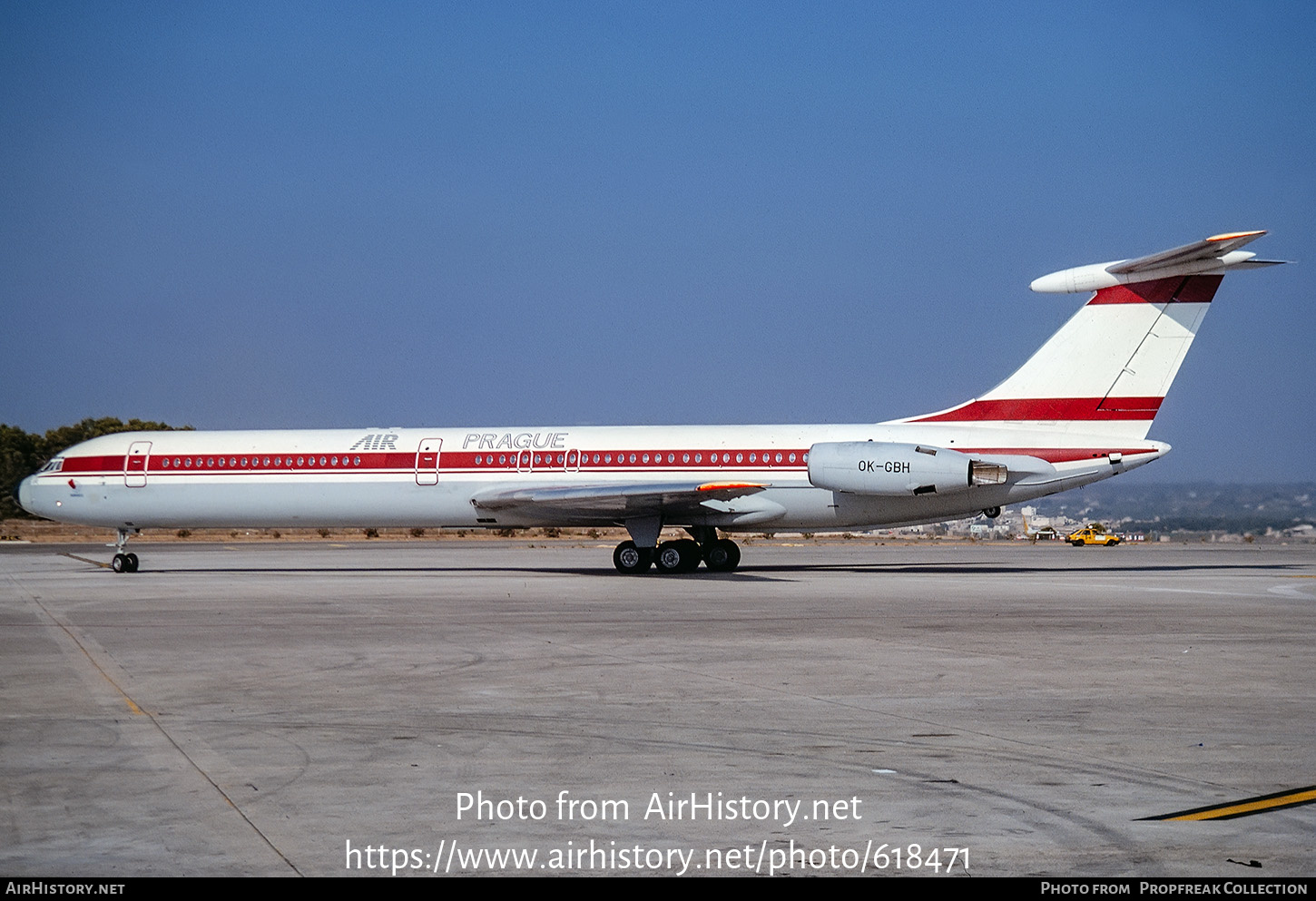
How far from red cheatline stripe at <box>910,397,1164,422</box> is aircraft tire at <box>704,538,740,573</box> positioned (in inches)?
205

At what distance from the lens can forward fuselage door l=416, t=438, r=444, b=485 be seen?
2872cm

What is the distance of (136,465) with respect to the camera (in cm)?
3033

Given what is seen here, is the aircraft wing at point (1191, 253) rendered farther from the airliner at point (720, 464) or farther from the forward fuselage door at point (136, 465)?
the forward fuselage door at point (136, 465)

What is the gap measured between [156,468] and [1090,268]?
872 inches

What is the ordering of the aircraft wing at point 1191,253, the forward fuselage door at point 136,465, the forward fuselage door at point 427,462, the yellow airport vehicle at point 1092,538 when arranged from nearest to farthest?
the aircraft wing at point 1191,253
the forward fuselage door at point 427,462
the forward fuselage door at point 136,465
the yellow airport vehicle at point 1092,538

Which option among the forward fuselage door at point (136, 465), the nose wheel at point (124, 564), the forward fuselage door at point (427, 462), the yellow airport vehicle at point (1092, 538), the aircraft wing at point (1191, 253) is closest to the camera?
the aircraft wing at point (1191, 253)

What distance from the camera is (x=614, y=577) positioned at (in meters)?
26.1

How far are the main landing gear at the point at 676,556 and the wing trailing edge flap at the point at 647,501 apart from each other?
2.42 feet

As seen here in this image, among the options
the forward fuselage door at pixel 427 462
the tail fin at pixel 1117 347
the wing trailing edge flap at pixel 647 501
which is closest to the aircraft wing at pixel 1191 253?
the tail fin at pixel 1117 347

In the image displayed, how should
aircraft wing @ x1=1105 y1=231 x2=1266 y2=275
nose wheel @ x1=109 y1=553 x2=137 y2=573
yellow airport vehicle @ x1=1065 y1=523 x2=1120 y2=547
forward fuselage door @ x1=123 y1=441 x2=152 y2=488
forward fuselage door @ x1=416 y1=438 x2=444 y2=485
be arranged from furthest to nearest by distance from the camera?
yellow airport vehicle @ x1=1065 y1=523 x2=1120 y2=547 → forward fuselage door @ x1=123 y1=441 x2=152 y2=488 → nose wheel @ x1=109 y1=553 x2=137 y2=573 → forward fuselage door @ x1=416 y1=438 x2=444 y2=485 → aircraft wing @ x1=1105 y1=231 x2=1266 y2=275

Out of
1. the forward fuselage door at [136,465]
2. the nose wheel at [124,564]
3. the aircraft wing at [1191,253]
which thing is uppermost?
the aircraft wing at [1191,253]

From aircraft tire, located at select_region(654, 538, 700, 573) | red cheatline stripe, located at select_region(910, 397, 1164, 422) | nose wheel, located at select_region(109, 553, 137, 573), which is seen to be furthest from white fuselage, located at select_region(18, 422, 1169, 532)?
nose wheel, located at select_region(109, 553, 137, 573)

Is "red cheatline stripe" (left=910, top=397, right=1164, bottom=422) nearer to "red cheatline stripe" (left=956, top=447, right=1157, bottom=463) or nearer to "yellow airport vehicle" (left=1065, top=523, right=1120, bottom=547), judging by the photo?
"red cheatline stripe" (left=956, top=447, right=1157, bottom=463)

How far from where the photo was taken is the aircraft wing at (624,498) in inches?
1011
